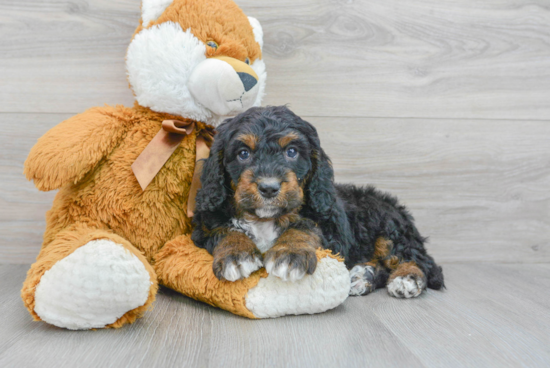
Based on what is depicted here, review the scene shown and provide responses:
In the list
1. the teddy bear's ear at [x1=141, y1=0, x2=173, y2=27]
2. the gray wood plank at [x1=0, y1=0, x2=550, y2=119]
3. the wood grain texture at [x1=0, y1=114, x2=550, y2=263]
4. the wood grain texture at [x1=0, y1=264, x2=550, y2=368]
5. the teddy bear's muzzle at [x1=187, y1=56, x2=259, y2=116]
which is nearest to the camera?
the wood grain texture at [x1=0, y1=264, x2=550, y2=368]

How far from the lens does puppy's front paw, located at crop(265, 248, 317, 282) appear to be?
4.96 ft

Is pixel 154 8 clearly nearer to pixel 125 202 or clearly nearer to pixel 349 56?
pixel 125 202

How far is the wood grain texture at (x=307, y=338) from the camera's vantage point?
50.8 inches

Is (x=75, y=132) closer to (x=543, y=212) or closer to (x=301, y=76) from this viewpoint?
(x=301, y=76)

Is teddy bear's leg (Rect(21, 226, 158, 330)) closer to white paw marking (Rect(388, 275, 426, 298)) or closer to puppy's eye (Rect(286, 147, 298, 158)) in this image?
puppy's eye (Rect(286, 147, 298, 158))

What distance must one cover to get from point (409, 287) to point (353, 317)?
0.42 metres

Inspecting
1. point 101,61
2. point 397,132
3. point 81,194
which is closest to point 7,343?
point 81,194

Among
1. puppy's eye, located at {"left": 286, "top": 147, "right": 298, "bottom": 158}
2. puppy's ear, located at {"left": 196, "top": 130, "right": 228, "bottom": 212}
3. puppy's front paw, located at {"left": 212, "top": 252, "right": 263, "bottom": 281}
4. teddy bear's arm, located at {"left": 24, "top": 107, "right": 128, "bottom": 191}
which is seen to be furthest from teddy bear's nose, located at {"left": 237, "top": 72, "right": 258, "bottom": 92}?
puppy's front paw, located at {"left": 212, "top": 252, "right": 263, "bottom": 281}

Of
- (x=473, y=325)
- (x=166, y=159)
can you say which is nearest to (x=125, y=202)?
(x=166, y=159)

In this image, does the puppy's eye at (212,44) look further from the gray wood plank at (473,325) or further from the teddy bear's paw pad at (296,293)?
the gray wood plank at (473,325)

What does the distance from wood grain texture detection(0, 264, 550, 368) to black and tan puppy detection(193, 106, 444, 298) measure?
0.64 feet

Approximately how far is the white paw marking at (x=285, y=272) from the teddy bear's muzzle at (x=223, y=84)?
2.37 feet

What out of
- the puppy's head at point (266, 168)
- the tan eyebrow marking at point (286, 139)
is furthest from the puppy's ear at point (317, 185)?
the tan eyebrow marking at point (286, 139)

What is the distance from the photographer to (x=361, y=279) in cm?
203
